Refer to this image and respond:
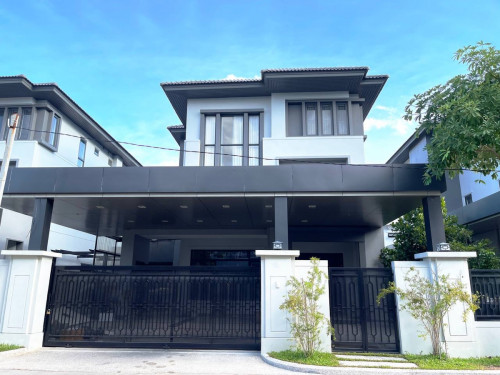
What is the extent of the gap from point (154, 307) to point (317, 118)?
10.8 meters

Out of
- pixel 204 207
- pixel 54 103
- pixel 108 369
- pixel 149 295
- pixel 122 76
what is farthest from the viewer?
pixel 54 103

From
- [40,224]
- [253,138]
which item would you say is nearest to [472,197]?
[253,138]

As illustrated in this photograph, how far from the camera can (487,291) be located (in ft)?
25.5

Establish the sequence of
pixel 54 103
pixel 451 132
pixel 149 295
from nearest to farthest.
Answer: pixel 451 132 → pixel 149 295 → pixel 54 103

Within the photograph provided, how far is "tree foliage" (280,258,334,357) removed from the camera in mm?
→ 7133

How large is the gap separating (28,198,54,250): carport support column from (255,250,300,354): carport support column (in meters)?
5.65

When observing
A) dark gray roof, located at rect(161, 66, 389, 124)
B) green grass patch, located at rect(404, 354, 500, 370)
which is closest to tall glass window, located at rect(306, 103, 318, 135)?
dark gray roof, located at rect(161, 66, 389, 124)

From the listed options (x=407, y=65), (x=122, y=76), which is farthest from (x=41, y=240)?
(x=407, y=65)

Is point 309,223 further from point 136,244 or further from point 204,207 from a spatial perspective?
point 136,244

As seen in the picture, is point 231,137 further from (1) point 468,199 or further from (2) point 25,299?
(1) point 468,199

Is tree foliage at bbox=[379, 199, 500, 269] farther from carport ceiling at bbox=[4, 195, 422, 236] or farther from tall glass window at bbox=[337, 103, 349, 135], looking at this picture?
tall glass window at bbox=[337, 103, 349, 135]

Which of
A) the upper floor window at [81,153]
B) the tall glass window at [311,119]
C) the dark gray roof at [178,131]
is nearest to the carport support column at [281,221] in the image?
the tall glass window at [311,119]

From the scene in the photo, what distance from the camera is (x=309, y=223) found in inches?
570

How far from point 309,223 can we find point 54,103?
1335 centimetres
